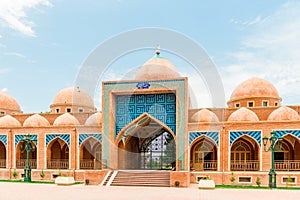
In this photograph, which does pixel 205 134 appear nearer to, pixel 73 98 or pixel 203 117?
pixel 203 117

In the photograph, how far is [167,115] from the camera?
17328 millimetres

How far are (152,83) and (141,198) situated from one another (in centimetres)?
796

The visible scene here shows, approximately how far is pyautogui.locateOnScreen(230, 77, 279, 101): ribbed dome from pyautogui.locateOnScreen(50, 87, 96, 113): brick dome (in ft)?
38.6

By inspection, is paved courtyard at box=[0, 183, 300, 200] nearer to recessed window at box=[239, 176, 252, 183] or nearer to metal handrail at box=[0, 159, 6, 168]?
recessed window at box=[239, 176, 252, 183]

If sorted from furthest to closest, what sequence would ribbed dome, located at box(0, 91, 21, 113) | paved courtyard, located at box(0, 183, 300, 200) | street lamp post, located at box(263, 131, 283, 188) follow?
1. ribbed dome, located at box(0, 91, 21, 113)
2. street lamp post, located at box(263, 131, 283, 188)
3. paved courtyard, located at box(0, 183, 300, 200)

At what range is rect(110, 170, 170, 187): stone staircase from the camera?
1543 centimetres

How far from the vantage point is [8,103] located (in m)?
28.3

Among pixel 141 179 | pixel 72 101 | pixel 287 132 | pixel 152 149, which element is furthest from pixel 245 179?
pixel 72 101

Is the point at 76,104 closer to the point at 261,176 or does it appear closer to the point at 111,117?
the point at 111,117

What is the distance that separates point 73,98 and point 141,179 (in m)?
13.4

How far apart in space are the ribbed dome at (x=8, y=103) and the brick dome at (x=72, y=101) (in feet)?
11.7

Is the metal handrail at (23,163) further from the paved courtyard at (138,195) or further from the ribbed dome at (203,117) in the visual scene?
the ribbed dome at (203,117)

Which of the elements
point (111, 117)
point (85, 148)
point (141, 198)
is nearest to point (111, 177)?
point (111, 117)

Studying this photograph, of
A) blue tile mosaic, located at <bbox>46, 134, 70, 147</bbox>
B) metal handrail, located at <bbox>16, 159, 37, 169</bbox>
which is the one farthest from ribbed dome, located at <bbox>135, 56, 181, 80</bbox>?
metal handrail, located at <bbox>16, 159, 37, 169</bbox>
